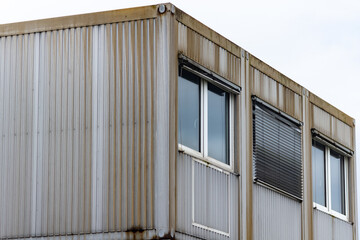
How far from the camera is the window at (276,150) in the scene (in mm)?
20312

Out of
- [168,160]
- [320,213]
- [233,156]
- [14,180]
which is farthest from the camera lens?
[320,213]

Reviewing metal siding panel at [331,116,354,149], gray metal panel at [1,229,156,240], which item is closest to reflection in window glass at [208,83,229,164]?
gray metal panel at [1,229,156,240]

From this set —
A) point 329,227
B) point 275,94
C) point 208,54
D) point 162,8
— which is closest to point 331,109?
point 329,227

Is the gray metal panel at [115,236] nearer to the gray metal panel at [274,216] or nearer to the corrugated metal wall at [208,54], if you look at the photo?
the corrugated metal wall at [208,54]

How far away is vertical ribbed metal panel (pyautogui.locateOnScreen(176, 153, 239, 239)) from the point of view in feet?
56.1

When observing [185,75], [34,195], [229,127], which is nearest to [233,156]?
[229,127]

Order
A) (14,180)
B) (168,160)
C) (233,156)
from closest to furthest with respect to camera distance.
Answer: (168,160), (14,180), (233,156)

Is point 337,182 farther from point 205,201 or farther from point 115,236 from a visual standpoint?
point 115,236

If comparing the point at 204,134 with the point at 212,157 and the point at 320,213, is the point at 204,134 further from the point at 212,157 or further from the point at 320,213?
the point at 320,213

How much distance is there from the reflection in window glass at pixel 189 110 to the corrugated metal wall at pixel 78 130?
705 millimetres

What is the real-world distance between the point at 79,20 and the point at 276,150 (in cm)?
542

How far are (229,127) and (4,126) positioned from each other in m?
4.17

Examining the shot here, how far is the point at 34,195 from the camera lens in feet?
58.0

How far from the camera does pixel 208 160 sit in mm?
18062
